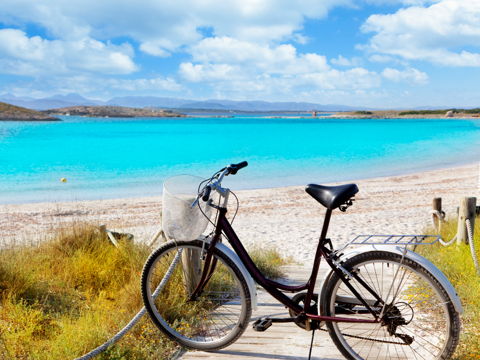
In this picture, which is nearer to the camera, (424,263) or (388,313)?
(424,263)

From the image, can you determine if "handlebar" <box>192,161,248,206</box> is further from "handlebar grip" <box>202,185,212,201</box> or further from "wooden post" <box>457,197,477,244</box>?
"wooden post" <box>457,197,477,244</box>

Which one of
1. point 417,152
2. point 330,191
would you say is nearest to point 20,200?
point 330,191

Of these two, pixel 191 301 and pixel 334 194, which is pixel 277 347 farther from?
pixel 334 194

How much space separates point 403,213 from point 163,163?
21910 mm

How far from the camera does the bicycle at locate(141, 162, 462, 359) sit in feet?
9.49

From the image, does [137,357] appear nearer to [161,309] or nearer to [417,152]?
[161,309]

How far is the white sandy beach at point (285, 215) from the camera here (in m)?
10.2

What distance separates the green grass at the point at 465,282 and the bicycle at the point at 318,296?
189mm

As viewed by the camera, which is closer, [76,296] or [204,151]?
[76,296]

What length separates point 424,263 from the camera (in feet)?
9.27

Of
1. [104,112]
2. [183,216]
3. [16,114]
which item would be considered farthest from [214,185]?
[104,112]

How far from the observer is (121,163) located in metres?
32.5

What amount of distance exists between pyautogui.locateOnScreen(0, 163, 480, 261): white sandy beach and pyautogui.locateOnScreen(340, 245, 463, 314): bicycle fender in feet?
16.9

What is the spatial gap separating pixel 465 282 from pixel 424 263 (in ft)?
6.36
